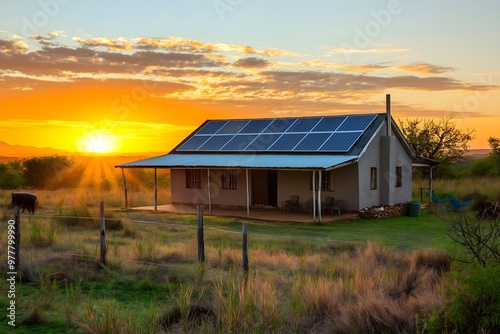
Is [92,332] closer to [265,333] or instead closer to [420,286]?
[265,333]

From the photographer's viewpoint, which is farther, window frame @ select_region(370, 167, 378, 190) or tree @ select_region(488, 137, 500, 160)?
tree @ select_region(488, 137, 500, 160)

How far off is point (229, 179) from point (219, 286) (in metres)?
17.7

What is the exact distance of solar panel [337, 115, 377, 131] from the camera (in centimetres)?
2420

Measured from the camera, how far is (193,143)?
29531mm

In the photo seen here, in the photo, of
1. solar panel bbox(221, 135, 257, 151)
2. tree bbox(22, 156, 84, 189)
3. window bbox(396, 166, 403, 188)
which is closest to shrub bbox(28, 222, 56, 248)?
solar panel bbox(221, 135, 257, 151)

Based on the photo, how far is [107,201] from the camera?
95.1 ft

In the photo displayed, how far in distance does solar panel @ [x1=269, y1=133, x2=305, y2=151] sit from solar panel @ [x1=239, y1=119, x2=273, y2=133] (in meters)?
1.96

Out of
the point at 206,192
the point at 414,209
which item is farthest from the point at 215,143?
the point at 414,209

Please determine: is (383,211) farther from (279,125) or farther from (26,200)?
(26,200)

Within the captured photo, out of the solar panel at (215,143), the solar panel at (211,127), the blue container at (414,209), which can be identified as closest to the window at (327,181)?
the blue container at (414,209)

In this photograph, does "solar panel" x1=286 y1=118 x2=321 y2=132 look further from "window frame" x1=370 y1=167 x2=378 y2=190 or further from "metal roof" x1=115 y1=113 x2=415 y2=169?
"window frame" x1=370 y1=167 x2=378 y2=190

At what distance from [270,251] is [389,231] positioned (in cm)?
727

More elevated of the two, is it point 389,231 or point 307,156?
point 307,156

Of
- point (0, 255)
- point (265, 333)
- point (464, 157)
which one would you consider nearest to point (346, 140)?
point (0, 255)
